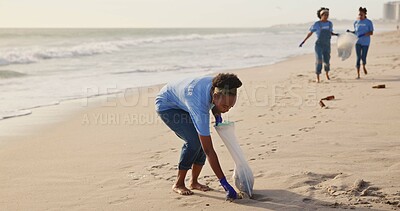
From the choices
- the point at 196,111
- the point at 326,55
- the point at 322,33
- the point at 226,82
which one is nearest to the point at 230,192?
the point at 196,111

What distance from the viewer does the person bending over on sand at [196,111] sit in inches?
127

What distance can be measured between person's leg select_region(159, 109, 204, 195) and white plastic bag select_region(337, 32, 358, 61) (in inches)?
297

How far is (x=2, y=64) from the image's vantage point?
19.7m

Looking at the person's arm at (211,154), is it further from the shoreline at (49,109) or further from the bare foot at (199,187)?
the shoreline at (49,109)

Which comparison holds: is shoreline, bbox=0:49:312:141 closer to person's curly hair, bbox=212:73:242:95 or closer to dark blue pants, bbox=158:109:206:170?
dark blue pants, bbox=158:109:206:170

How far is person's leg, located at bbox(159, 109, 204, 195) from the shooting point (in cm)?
364

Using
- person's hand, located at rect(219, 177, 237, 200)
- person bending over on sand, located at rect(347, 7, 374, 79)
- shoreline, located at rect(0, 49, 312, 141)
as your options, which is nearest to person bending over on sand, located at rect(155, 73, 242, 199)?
person's hand, located at rect(219, 177, 237, 200)

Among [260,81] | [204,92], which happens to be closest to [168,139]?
[204,92]

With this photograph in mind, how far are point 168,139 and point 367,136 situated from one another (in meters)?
2.32

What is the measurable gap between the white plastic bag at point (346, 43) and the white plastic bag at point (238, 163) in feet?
24.4

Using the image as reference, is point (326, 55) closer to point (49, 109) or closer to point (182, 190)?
point (49, 109)

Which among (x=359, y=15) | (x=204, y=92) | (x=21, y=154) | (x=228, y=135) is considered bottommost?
(x=21, y=154)

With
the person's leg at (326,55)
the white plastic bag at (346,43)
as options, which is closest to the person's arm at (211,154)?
the person's leg at (326,55)

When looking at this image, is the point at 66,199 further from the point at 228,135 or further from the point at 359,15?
the point at 359,15
